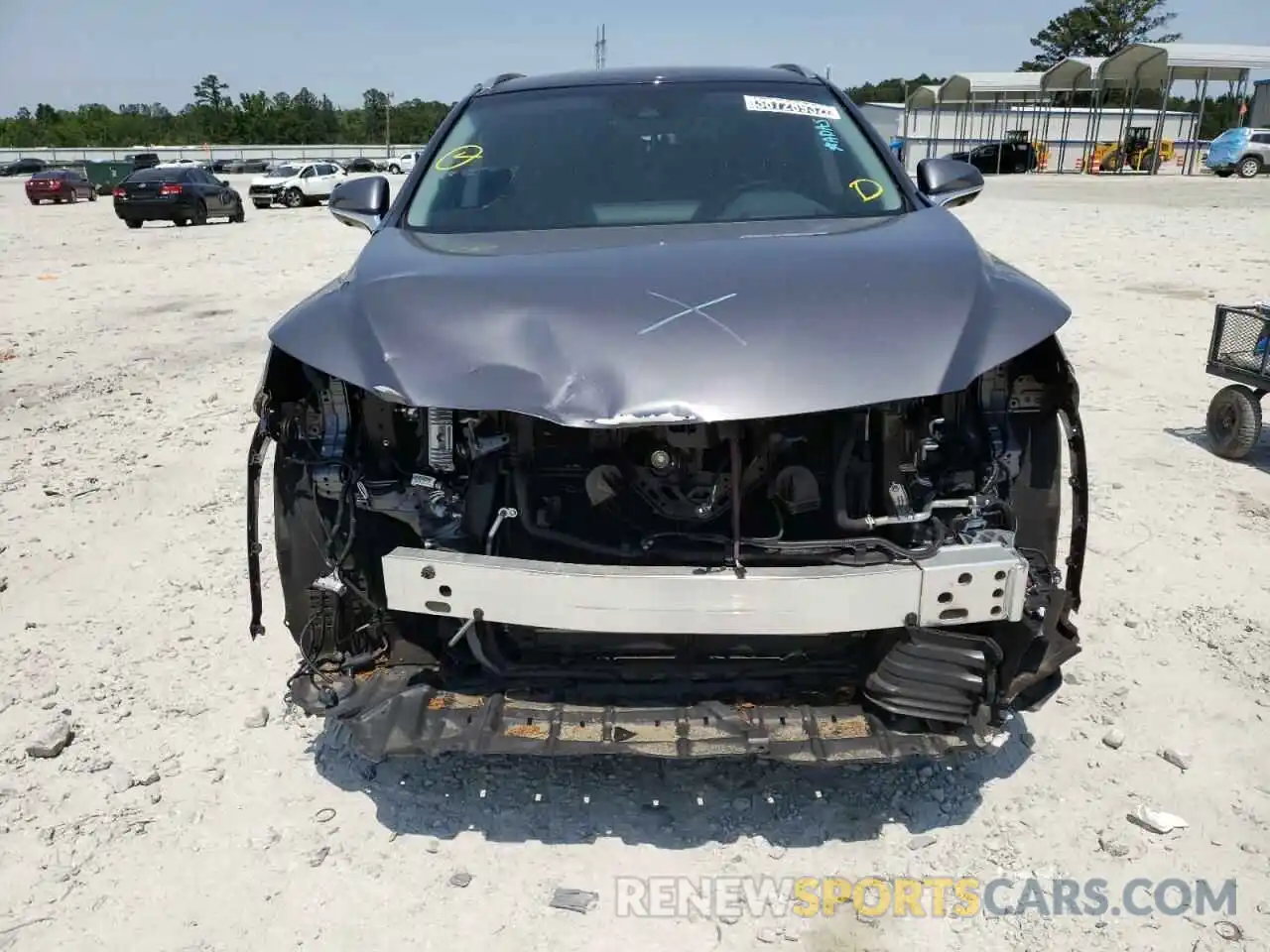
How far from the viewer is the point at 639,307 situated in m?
2.24

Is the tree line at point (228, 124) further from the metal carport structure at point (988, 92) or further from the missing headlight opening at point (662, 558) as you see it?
the missing headlight opening at point (662, 558)

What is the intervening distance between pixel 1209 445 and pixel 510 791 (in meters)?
4.55

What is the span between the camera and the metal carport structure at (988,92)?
42.1m

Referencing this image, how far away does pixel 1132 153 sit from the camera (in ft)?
130

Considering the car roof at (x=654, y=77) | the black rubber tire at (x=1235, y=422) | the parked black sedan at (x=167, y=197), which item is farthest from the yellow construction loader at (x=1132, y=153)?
the car roof at (x=654, y=77)

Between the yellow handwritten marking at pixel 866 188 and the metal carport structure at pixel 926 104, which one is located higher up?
the metal carport structure at pixel 926 104

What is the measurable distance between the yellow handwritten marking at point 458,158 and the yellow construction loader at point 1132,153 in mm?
41685

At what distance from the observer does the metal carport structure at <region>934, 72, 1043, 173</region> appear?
42.1 metres

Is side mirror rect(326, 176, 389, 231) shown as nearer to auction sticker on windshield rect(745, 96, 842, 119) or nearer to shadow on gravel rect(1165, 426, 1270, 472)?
auction sticker on windshield rect(745, 96, 842, 119)

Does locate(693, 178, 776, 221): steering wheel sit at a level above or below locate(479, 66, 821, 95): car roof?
below

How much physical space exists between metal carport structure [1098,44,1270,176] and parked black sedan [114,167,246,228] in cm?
3211

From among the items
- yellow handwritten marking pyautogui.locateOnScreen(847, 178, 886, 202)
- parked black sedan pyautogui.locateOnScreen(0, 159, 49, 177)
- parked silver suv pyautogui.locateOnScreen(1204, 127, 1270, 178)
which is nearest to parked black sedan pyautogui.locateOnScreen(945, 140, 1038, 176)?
parked silver suv pyautogui.locateOnScreen(1204, 127, 1270, 178)

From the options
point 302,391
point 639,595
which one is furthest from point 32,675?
Answer: point 639,595

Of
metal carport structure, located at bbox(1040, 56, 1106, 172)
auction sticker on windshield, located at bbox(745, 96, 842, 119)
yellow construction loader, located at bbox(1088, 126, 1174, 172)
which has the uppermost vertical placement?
metal carport structure, located at bbox(1040, 56, 1106, 172)
